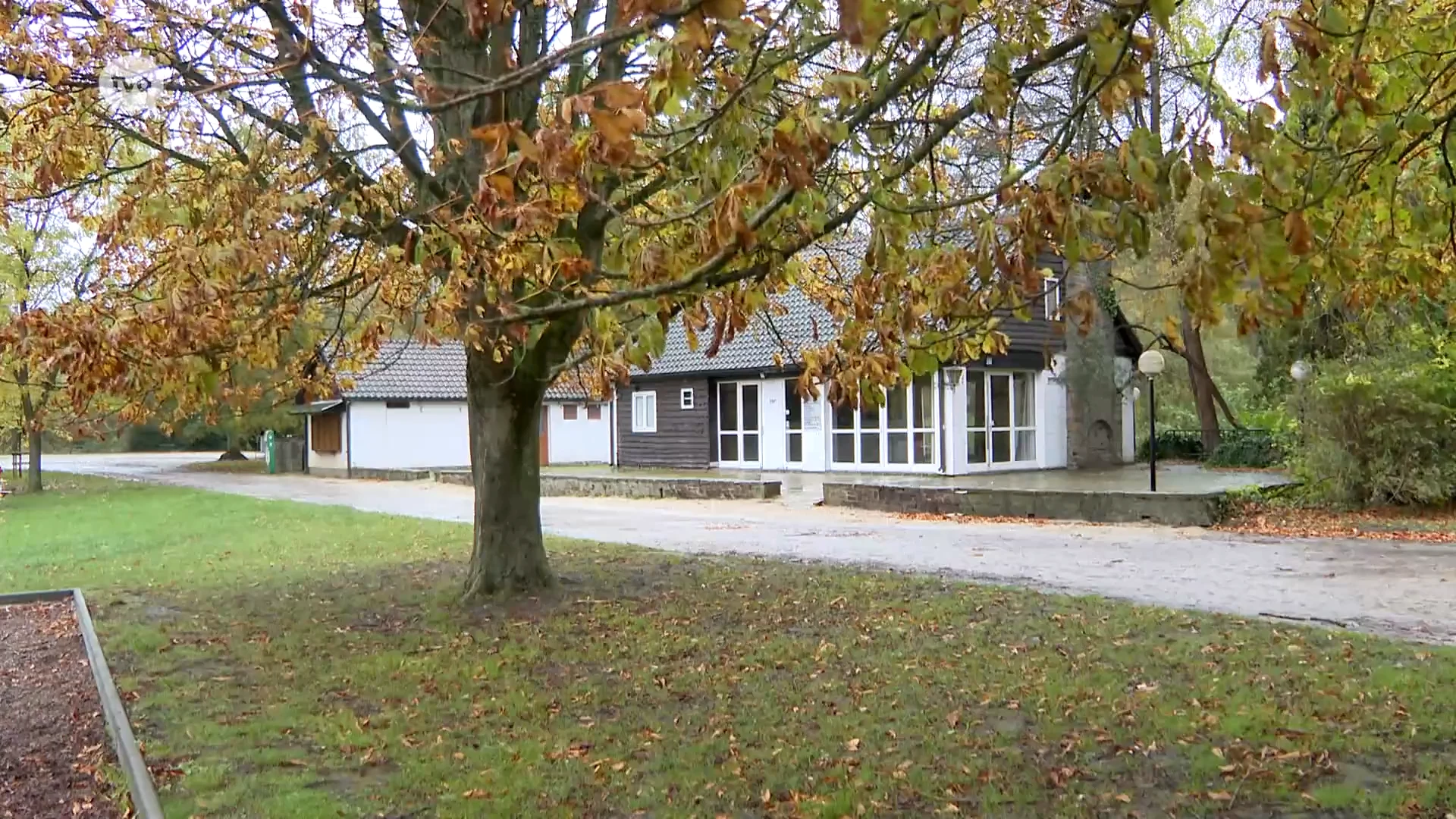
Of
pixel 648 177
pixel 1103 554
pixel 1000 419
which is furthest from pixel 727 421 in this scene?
pixel 648 177

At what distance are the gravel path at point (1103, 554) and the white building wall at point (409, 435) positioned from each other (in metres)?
15.6

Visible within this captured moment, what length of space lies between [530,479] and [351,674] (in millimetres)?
2856

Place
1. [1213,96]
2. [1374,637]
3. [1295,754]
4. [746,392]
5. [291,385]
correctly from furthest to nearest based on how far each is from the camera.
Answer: [746,392] < [291,385] < [1374,637] < [1213,96] < [1295,754]

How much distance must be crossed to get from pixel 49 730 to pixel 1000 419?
21.7m

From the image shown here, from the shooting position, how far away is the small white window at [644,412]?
3164 cm

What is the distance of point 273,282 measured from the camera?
7.05m

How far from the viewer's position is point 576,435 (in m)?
41.1

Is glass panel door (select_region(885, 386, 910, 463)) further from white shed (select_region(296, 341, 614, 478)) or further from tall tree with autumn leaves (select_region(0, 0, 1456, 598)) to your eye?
tall tree with autumn leaves (select_region(0, 0, 1456, 598))

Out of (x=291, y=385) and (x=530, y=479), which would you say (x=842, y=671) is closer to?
(x=530, y=479)

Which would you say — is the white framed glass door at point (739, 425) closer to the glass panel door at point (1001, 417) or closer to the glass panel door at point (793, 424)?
the glass panel door at point (793, 424)

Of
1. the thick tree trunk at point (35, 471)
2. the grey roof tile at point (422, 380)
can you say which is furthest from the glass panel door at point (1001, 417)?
the thick tree trunk at point (35, 471)

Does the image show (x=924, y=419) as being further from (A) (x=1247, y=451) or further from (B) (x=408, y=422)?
(B) (x=408, y=422)

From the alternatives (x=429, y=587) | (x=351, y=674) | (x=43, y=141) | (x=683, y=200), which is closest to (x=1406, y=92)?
(x=683, y=200)

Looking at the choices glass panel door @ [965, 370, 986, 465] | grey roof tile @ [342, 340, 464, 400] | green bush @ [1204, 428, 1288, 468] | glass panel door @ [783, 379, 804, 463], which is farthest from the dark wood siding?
green bush @ [1204, 428, 1288, 468]
